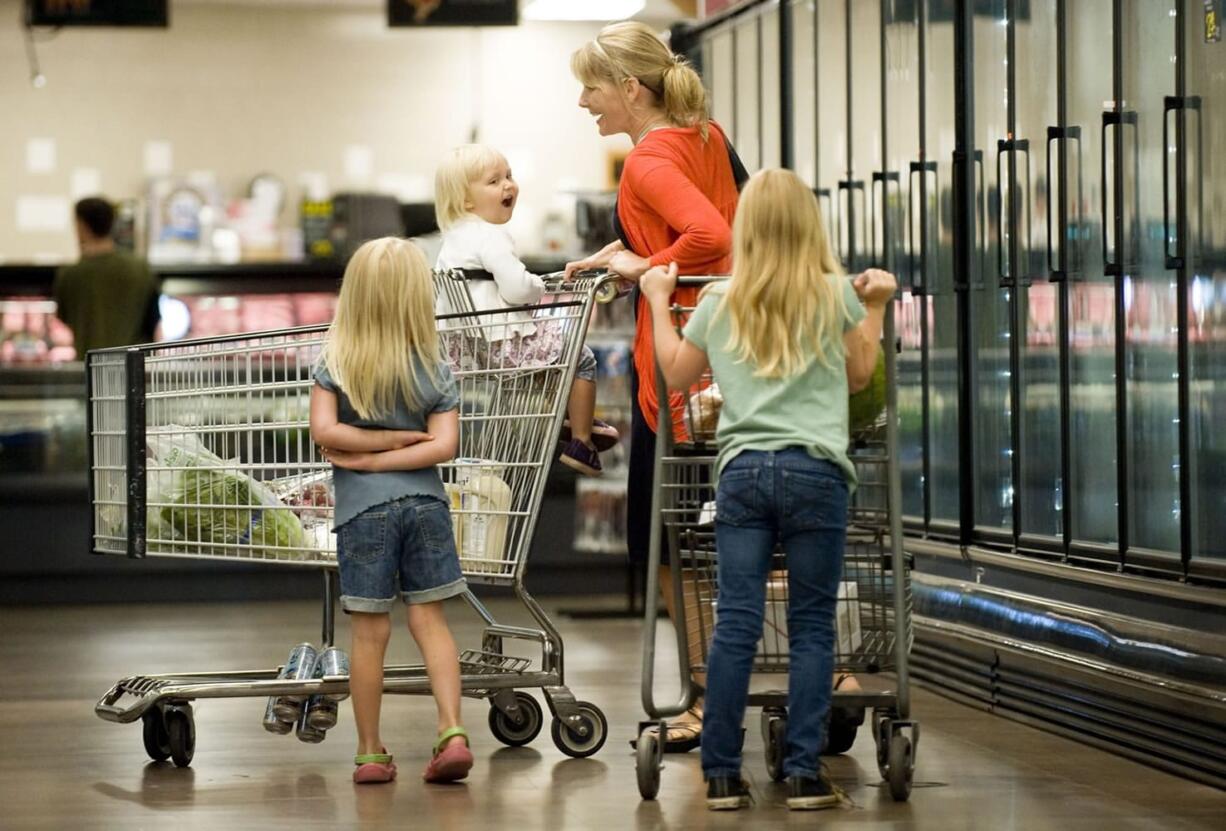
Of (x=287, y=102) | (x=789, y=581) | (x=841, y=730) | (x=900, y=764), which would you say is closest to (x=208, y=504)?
(x=789, y=581)

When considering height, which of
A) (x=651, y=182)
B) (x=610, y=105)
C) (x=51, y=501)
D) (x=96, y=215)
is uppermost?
(x=96, y=215)

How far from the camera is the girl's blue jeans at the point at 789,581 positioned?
12.1 feet

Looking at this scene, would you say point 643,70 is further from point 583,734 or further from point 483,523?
point 583,734

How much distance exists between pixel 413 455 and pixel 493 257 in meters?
0.75

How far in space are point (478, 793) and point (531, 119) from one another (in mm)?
9145

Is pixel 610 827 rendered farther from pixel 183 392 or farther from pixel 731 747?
pixel 183 392

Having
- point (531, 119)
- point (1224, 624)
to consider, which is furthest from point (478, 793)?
point (531, 119)

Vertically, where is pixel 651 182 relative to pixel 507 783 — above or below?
above

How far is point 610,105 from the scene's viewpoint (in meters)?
4.55

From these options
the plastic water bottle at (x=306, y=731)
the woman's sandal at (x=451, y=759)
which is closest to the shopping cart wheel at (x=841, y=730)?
the woman's sandal at (x=451, y=759)

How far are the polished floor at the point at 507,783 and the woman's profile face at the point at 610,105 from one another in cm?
153

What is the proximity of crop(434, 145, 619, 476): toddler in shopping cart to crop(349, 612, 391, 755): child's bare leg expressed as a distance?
72cm

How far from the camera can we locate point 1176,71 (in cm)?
465

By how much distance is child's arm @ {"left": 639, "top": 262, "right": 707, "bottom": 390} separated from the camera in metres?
3.81
